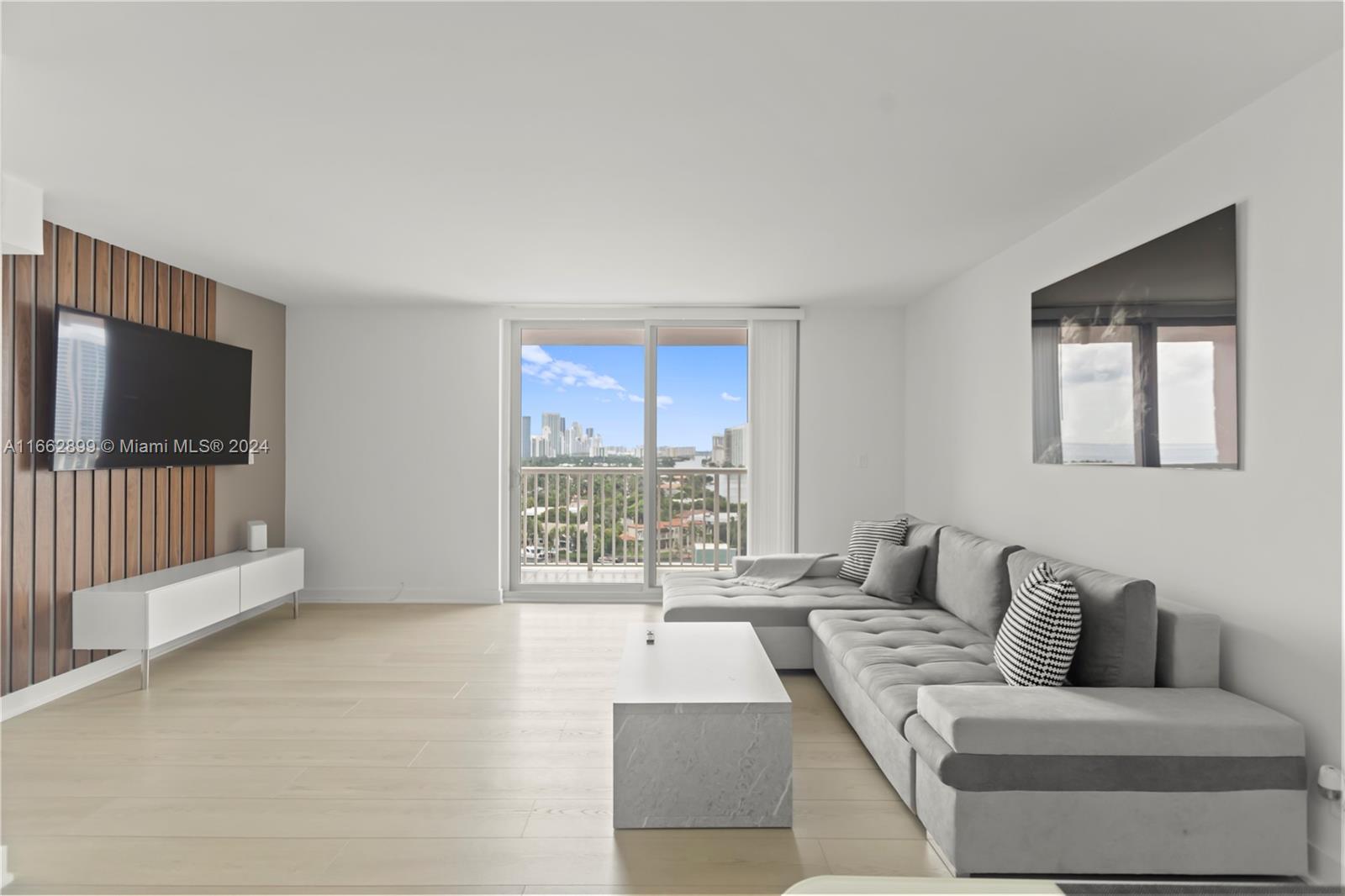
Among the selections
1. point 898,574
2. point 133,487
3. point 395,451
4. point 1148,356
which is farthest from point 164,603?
point 1148,356

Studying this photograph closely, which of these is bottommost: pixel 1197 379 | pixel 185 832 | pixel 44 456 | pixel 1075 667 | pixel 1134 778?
pixel 185 832

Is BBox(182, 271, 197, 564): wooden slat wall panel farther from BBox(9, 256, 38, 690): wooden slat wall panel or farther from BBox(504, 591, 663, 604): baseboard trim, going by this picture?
BBox(504, 591, 663, 604): baseboard trim

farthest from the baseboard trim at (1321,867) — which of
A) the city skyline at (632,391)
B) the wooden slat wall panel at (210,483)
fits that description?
the wooden slat wall panel at (210,483)

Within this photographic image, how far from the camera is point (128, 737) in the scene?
3402 mm

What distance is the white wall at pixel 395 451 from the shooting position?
6309mm

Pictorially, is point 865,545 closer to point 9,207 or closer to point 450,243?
point 450,243

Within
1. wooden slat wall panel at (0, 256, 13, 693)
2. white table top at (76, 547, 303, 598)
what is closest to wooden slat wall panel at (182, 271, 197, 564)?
white table top at (76, 547, 303, 598)

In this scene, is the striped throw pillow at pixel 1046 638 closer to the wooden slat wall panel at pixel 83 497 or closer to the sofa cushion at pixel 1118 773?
the sofa cushion at pixel 1118 773

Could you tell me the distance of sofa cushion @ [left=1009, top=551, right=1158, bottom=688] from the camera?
8.67 feet

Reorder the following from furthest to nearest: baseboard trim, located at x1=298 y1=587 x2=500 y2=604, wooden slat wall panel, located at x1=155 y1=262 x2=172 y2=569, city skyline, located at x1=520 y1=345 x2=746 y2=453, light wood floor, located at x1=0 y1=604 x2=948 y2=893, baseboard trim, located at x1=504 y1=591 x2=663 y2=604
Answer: city skyline, located at x1=520 y1=345 x2=746 y2=453 < baseboard trim, located at x1=504 y1=591 x2=663 y2=604 < baseboard trim, located at x1=298 y1=587 x2=500 y2=604 < wooden slat wall panel, located at x1=155 y1=262 x2=172 y2=569 < light wood floor, located at x1=0 y1=604 x2=948 y2=893

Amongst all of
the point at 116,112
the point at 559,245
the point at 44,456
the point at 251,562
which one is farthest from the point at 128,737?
the point at 559,245

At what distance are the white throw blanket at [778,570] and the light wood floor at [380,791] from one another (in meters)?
0.79

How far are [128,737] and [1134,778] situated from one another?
388 centimetres

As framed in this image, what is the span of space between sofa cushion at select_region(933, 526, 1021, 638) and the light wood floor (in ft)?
2.78
